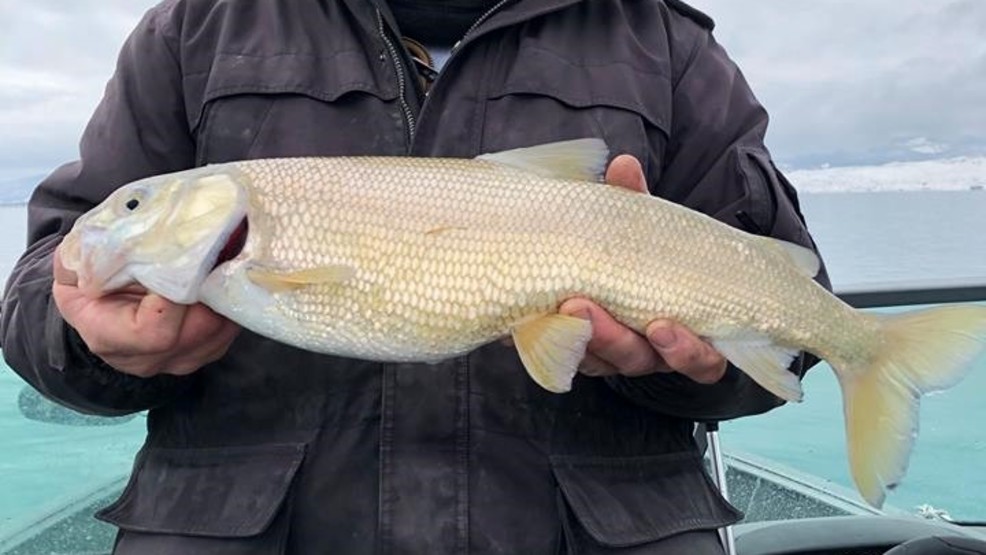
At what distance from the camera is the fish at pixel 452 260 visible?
1931 mm

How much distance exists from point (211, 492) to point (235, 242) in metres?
0.55

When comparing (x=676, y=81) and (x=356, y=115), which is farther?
(x=676, y=81)

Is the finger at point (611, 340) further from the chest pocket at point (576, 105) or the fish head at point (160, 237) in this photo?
the fish head at point (160, 237)

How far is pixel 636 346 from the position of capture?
201 cm

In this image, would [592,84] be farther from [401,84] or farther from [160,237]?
[160,237]

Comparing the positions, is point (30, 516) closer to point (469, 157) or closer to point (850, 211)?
point (469, 157)

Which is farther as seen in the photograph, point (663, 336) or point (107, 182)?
point (107, 182)

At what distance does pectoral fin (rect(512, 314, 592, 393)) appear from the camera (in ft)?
6.33

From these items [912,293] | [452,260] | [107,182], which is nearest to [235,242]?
[452,260]

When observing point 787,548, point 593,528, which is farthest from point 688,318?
point 787,548

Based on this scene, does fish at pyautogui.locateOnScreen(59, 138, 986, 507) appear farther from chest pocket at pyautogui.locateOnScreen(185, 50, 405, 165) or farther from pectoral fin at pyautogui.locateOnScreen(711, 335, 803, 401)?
chest pocket at pyautogui.locateOnScreen(185, 50, 405, 165)

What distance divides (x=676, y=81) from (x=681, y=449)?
875 millimetres

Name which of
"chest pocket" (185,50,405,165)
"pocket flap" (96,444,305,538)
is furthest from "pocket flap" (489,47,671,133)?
"pocket flap" (96,444,305,538)

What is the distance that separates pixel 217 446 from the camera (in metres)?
2.22
